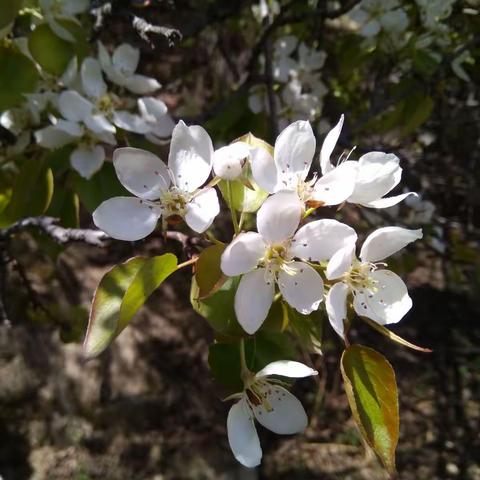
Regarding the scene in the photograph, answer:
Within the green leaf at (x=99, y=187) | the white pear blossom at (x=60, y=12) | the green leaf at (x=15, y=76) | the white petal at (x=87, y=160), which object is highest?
the white pear blossom at (x=60, y=12)

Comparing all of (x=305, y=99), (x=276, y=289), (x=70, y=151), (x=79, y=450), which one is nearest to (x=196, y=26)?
(x=305, y=99)

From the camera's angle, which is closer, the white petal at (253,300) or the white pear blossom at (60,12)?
the white petal at (253,300)

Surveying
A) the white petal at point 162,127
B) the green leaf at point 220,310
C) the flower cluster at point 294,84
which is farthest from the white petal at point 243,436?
the flower cluster at point 294,84

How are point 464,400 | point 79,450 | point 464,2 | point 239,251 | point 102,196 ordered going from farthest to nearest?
point 464,400, point 79,450, point 464,2, point 102,196, point 239,251

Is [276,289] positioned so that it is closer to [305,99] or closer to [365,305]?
[365,305]

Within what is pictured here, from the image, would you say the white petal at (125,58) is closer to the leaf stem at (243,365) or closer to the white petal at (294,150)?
the white petal at (294,150)

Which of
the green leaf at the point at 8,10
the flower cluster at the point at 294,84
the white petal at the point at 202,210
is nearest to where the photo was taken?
the white petal at the point at 202,210

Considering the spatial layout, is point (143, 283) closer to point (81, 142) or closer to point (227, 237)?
point (81, 142)
